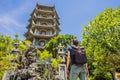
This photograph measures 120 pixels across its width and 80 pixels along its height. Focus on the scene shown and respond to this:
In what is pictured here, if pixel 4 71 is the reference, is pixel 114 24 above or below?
above

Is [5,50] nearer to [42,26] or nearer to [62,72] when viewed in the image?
[62,72]

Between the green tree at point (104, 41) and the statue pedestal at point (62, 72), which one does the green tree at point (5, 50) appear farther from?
the green tree at point (104, 41)

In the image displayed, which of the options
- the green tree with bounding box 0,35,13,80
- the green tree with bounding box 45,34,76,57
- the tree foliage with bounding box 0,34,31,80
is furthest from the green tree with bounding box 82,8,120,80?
the green tree with bounding box 45,34,76,57

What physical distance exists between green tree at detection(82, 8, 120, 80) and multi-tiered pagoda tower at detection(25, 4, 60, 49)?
14.5 m

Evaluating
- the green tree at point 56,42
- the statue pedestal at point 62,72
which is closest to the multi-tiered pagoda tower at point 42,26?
the green tree at point 56,42

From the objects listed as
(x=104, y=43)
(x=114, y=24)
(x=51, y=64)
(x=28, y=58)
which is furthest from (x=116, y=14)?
(x=28, y=58)

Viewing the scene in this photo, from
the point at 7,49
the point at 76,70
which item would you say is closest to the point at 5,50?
the point at 7,49

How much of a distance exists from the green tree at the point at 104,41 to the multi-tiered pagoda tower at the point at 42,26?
47.7ft

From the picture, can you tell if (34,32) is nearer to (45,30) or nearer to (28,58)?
(45,30)

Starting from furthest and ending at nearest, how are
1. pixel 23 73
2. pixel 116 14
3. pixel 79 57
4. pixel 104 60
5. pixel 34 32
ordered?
pixel 34 32 < pixel 116 14 < pixel 104 60 < pixel 23 73 < pixel 79 57

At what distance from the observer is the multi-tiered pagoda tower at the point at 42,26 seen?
113 ft

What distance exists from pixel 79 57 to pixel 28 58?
1323 cm

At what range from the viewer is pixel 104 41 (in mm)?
18422

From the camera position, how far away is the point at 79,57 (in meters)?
5.25
